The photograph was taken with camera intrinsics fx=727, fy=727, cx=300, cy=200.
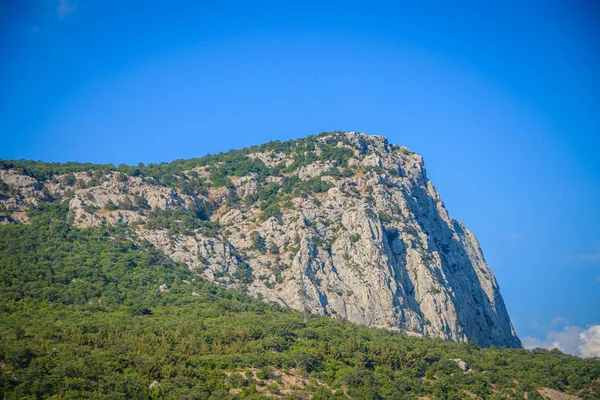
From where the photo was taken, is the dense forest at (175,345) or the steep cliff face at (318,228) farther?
the steep cliff face at (318,228)

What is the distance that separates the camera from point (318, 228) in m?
124

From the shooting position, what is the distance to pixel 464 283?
5256 inches

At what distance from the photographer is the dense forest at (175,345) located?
Answer: 74250 millimetres

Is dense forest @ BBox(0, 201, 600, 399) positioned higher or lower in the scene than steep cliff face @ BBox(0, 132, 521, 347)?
lower

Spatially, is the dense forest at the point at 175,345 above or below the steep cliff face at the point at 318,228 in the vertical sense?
below

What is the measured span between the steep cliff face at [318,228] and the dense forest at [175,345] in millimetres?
5052

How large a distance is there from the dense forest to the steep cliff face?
5052 mm

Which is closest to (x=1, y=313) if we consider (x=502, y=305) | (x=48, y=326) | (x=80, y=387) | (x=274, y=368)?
(x=48, y=326)

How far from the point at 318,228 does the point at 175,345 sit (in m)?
44.5

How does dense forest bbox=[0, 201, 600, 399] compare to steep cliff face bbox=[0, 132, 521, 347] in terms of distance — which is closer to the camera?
dense forest bbox=[0, 201, 600, 399]

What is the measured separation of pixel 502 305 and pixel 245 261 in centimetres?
5594

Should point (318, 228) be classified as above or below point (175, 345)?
above

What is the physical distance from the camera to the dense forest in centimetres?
7425

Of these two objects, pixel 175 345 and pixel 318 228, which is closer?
pixel 175 345
